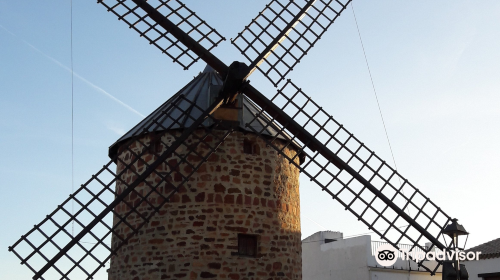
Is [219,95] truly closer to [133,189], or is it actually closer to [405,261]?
[133,189]

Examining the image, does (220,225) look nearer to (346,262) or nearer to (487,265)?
(487,265)

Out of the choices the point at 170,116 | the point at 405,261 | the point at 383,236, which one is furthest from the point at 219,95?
the point at 405,261

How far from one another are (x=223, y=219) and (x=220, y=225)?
0.31 ft

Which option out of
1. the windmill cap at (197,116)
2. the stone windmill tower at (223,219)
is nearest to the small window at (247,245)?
the stone windmill tower at (223,219)

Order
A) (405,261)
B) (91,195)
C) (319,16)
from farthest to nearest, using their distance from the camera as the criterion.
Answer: (405,261)
(319,16)
(91,195)

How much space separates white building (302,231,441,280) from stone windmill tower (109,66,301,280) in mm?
8639

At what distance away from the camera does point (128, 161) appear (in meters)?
8.67

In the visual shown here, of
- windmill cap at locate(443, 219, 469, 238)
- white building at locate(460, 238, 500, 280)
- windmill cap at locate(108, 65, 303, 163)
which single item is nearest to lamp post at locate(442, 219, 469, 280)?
windmill cap at locate(443, 219, 469, 238)

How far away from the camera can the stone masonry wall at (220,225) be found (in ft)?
25.4

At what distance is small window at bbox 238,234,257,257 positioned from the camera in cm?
799

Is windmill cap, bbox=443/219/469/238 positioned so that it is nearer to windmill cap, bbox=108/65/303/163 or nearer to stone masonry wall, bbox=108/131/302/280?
stone masonry wall, bbox=108/131/302/280

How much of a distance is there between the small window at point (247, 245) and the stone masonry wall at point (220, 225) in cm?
9

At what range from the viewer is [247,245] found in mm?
8039

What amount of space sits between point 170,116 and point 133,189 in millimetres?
1238
